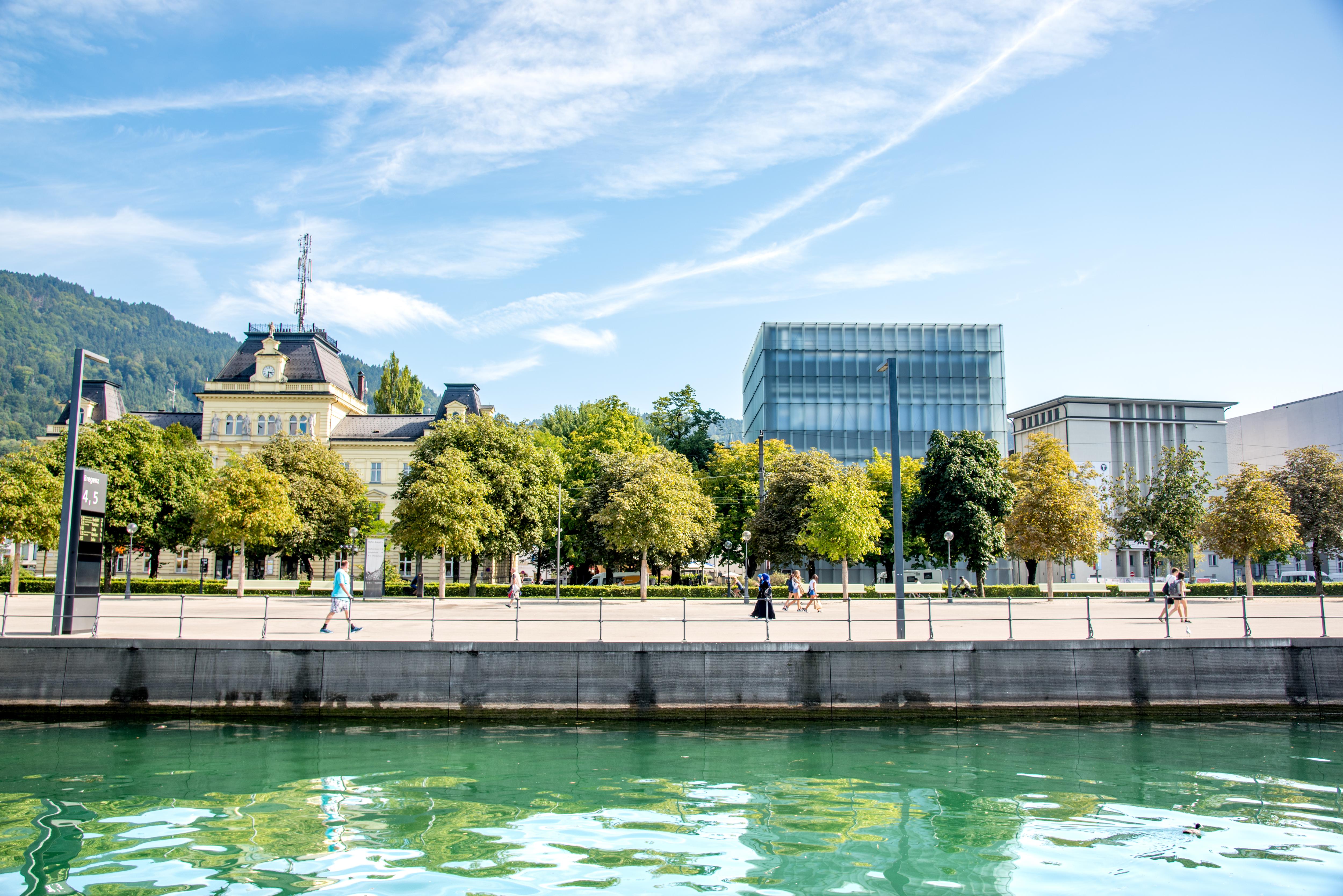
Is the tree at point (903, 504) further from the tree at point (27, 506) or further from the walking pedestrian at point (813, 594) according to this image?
the tree at point (27, 506)

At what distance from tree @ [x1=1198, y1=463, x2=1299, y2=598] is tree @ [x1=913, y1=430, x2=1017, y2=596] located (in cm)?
1174

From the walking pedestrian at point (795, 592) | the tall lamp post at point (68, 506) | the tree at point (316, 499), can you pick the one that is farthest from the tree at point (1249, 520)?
the tree at point (316, 499)

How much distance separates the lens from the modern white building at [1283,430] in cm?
8706

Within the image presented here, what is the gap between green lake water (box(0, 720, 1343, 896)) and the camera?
29.7 feet

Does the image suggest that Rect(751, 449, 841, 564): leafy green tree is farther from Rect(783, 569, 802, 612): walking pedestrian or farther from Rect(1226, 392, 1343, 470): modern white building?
Rect(1226, 392, 1343, 470): modern white building

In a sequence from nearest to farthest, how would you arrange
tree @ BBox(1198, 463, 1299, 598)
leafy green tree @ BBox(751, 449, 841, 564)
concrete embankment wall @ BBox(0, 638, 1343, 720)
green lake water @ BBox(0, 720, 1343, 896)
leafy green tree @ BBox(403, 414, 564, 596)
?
green lake water @ BBox(0, 720, 1343, 896) → concrete embankment wall @ BBox(0, 638, 1343, 720) → tree @ BBox(1198, 463, 1299, 598) → leafy green tree @ BBox(751, 449, 841, 564) → leafy green tree @ BBox(403, 414, 564, 596)

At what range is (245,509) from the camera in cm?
4772

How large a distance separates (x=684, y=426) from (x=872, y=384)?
1953 centimetres

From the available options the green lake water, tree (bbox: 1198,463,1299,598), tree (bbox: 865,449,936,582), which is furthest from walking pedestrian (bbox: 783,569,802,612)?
tree (bbox: 1198,463,1299,598)

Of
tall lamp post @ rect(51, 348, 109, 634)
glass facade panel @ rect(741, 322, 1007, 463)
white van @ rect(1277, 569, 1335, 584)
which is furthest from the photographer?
glass facade panel @ rect(741, 322, 1007, 463)

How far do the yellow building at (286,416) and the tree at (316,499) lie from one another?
1380cm

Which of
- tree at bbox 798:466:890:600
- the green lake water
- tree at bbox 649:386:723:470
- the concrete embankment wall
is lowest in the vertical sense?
the green lake water

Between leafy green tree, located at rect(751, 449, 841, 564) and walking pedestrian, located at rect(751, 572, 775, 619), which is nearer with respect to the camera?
walking pedestrian, located at rect(751, 572, 775, 619)

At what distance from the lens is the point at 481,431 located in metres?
52.1
